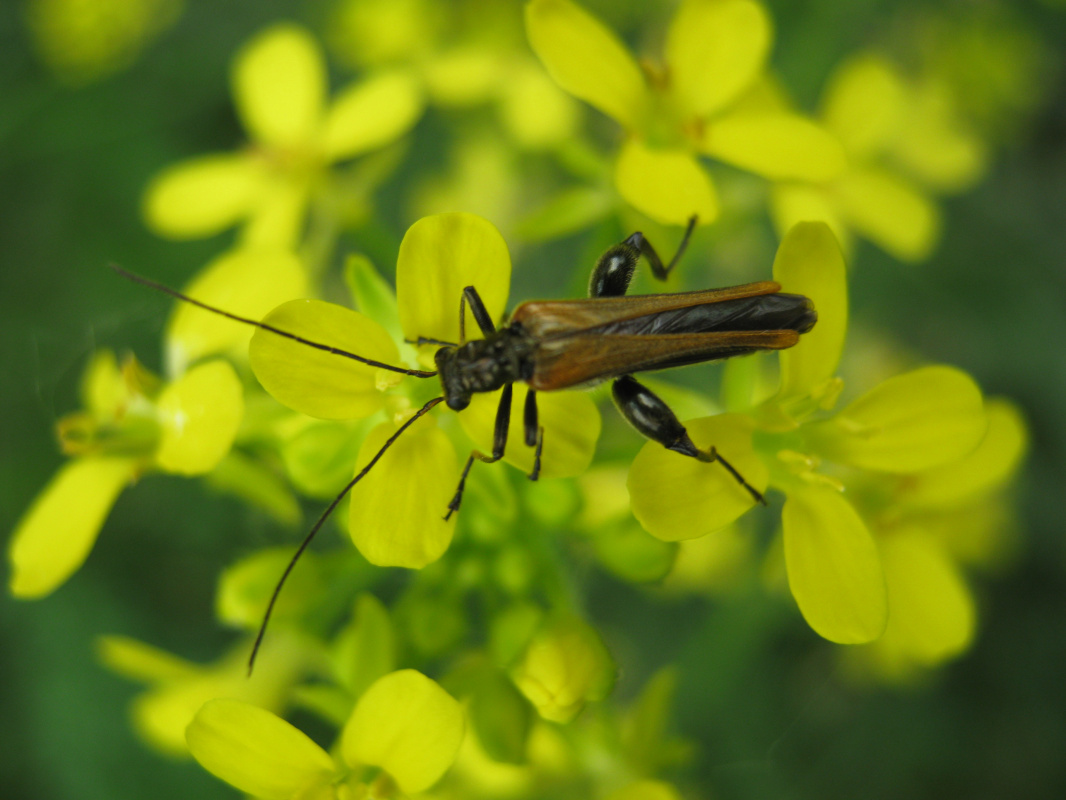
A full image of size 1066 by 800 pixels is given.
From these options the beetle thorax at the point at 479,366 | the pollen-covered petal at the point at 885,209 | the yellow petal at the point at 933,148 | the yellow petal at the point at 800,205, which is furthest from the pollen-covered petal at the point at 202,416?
the yellow petal at the point at 933,148

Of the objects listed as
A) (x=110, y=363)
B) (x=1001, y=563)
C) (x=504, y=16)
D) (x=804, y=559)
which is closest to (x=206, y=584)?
(x=110, y=363)

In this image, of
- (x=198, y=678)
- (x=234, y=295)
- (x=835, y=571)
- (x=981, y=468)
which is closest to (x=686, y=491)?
(x=835, y=571)

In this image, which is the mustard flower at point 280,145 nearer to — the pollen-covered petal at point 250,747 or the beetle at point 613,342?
the beetle at point 613,342

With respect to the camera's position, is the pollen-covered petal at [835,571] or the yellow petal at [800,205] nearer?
the pollen-covered petal at [835,571]

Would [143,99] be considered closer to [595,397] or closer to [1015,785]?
[595,397]

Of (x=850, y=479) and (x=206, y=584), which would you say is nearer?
(x=850, y=479)

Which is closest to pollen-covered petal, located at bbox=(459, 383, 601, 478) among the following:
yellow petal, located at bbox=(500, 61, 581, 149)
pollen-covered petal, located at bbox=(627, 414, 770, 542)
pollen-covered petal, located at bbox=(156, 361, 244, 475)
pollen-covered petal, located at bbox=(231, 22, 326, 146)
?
pollen-covered petal, located at bbox=(627, 414, 770, 542)
